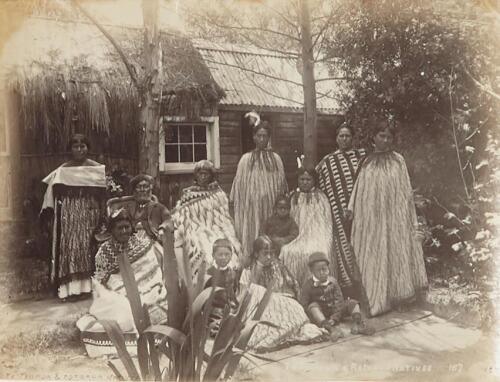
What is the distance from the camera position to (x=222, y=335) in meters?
3.03

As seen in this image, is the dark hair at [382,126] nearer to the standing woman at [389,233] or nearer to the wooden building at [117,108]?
the standing woman at [389,233]

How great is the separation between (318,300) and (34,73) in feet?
8.56

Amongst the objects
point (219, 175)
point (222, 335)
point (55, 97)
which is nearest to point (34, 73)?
point (55, 97)

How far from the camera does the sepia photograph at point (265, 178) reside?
362cm

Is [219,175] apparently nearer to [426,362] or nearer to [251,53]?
[251,53]

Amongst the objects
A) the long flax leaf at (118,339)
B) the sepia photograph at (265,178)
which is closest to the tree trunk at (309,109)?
the sepia photograph at (265,178)

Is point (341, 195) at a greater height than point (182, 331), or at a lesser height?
greater

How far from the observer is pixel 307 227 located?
3906 millimetres

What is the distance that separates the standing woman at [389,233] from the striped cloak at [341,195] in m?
0.08

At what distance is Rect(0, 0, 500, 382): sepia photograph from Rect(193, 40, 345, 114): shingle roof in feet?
0.05

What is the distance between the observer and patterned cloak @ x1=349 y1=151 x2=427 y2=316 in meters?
3.91

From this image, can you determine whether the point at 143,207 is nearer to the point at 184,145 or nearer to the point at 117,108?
the point at 184,145

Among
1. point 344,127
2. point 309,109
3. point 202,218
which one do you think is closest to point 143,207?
point 202,218

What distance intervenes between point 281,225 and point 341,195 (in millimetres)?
527
